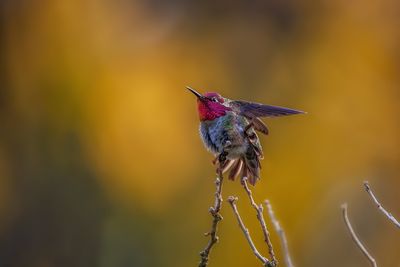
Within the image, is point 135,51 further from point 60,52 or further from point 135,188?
point 135,188

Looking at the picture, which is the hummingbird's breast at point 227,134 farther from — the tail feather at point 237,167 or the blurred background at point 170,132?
the blurred background at point 170,132

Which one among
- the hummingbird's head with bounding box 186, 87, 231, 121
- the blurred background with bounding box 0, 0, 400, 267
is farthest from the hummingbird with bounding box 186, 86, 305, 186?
the blurred background with bounding box 0, 0, 400, 267

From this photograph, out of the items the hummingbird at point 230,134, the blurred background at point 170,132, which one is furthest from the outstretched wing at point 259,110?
the blurred background at point 170,132

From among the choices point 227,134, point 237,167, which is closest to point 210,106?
point 227,134

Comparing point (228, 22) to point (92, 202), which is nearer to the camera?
point (92, 202)

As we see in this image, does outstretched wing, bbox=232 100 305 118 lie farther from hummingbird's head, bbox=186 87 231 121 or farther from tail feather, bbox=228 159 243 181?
tail feather, bbox=228 159 243 181

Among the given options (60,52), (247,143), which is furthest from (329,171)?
(247,143)
